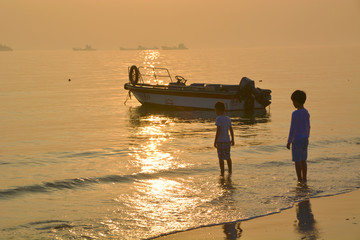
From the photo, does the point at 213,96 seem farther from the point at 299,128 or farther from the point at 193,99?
the point at 299,128

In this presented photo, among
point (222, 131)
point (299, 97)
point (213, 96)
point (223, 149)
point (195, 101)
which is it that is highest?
point (299, 97)

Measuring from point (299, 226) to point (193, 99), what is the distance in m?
20.7

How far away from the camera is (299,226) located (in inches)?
299

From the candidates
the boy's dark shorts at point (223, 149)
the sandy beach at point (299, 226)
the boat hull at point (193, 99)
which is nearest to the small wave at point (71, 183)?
the boy's dark shorts at point (223, 149)

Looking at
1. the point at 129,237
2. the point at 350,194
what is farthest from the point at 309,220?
the point at 129,237

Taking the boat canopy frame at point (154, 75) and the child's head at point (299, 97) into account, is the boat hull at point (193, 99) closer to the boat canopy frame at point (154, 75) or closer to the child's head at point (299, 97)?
the boat canopy frame at point (154, 75)

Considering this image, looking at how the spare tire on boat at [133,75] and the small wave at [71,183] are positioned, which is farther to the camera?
the spare tire on boat at [133,75]

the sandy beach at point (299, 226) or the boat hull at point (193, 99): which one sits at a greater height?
the boat hull at point (193, 99)

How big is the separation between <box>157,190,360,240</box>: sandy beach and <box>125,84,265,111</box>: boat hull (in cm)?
1883

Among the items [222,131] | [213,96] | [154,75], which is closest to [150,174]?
[222,131]

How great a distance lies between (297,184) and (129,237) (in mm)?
4488

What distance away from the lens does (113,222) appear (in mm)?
8336

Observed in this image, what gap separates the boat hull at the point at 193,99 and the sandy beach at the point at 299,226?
18.8m

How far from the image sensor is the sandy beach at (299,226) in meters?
7.18
